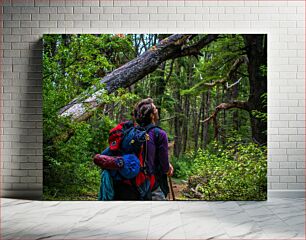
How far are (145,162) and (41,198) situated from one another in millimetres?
1321

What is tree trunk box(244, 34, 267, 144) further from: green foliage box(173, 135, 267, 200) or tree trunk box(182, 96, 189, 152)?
tree trunk box(182, 96, 189, 152)

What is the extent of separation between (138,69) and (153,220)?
1.91m

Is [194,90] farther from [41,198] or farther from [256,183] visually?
[41,198]

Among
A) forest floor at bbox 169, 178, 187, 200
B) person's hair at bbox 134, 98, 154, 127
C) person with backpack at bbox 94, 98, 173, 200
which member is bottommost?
forest floor at bbox 169, 178, 187, 200

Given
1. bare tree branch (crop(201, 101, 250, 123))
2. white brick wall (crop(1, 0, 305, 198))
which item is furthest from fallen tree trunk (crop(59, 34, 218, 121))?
bare tree branch (crop(201, 101, 250, 123))

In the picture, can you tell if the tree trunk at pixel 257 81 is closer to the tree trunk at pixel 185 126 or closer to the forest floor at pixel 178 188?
the tree trunk at pixel 185 126

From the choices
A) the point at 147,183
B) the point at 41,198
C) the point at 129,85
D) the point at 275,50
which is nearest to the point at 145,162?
the point at 147,183

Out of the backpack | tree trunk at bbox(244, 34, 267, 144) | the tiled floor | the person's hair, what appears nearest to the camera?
the tiled floor

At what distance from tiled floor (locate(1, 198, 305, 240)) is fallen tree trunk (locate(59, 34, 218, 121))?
108 cm

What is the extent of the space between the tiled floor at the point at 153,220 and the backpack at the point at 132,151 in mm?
216

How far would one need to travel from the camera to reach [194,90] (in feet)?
18.4

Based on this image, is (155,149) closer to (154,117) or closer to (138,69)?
(154,117)

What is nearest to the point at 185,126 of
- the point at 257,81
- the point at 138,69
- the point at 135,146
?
the point at 135,146

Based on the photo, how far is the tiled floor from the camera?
12.8 ft
